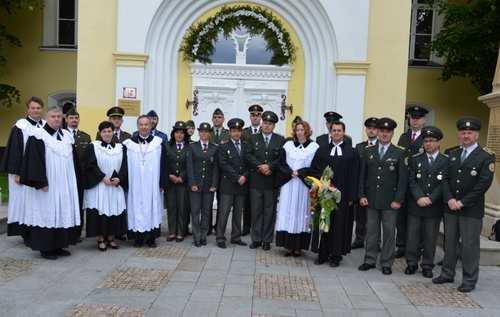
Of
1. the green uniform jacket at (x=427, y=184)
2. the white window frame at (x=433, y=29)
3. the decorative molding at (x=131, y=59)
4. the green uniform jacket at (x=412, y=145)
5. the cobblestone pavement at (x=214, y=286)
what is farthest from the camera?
the white window frame at (x=433, y=29)

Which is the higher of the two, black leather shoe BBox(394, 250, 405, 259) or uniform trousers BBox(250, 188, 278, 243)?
uniform trousers BBox(250, 188, 278, 243)

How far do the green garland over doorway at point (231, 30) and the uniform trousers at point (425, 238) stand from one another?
19.2 feet

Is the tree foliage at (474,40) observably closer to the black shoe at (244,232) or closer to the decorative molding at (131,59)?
the decorative molding at (131,59)

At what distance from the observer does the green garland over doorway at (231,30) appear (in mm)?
11070

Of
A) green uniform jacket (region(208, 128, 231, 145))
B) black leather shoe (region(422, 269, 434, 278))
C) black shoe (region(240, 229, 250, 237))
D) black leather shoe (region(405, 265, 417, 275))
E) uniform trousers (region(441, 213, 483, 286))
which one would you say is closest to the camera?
uniform trousers (region(441, 213, 483, 286))

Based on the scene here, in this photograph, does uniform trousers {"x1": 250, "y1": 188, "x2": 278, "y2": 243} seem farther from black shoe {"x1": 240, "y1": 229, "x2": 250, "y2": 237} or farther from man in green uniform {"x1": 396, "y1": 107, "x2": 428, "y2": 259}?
man in green uniform {"x1": 396, "y1": 107, "x2": 428, "y2": 259}

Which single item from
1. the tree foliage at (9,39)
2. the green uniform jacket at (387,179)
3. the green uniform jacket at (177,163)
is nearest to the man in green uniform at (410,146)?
the green uniform jacket at (387,179)

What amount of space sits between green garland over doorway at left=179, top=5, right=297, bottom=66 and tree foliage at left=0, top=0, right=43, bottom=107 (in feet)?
20.4

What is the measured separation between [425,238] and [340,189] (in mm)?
1312

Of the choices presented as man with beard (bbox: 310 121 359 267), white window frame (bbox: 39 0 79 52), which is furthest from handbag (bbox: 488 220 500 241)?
white window frame (bbox: 39 0 79 52)

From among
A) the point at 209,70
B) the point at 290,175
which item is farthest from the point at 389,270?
the point at 209,70

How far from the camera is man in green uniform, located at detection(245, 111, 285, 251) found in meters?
7.22

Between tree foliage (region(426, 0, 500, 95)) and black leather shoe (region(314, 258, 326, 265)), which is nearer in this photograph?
black leather shoe (region(314, 258, 326, 265))

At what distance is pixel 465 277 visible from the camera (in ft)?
19.1
